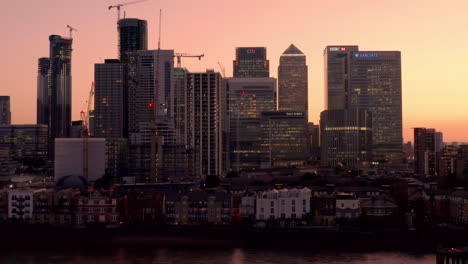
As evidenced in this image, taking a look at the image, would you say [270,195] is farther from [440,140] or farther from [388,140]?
[388,140]

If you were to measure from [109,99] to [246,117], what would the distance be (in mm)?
32264

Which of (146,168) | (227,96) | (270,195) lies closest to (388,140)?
(227,96)

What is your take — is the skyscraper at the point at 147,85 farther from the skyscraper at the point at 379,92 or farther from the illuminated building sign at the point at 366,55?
the illuminated building sign at the point at 366,55

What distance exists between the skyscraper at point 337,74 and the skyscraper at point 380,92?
343 centimetres

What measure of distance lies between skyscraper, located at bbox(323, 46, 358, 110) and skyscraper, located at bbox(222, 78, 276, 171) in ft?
79.4

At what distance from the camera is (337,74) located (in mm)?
197250

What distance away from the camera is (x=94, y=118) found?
177500mm

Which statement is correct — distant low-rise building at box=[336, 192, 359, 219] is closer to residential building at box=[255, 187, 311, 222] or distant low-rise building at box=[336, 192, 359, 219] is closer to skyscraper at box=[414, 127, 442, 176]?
residential building at box=[255, 187, 311, 222]

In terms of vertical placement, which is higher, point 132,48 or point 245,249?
point 132,48

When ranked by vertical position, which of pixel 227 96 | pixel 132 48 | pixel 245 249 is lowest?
pixel 245 249

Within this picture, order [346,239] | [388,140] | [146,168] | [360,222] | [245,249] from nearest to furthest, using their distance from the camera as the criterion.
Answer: [245,249]
[346,239]
[360,222]
[146,168]
[388,140]

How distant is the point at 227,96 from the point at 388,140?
1653 inches

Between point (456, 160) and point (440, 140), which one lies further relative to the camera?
point (440, 140)

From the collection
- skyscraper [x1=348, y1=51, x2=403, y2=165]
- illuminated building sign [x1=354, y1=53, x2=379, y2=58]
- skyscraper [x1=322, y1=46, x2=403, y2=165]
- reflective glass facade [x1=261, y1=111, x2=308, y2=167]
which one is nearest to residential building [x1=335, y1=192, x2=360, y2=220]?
reflective glass facade [x1=261, y1=111, x2=308, y2=167]
